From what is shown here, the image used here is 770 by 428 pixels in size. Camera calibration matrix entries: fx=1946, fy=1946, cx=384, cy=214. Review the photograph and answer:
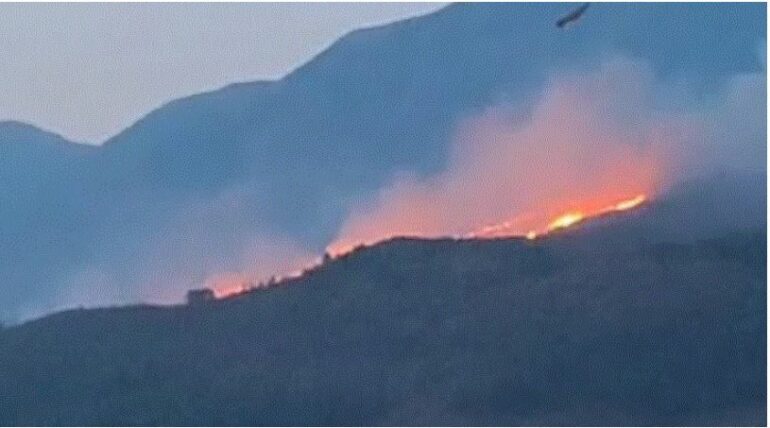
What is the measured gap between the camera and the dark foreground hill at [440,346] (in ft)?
78.3

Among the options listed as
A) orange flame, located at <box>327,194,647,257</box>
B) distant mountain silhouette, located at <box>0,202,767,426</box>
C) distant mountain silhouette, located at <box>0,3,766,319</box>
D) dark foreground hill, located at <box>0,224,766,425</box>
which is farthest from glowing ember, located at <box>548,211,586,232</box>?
distant mountain silhouette, located at <box>0,3,766,319</box>

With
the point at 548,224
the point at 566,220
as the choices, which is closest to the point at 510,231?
the point at 548,224

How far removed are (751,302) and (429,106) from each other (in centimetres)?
1882

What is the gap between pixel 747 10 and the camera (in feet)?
129

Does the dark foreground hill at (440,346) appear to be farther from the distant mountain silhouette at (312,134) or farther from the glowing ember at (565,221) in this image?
the distant mountain silhouette at (312,134)

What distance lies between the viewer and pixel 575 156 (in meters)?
36.3

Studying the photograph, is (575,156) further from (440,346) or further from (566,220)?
(440,346)

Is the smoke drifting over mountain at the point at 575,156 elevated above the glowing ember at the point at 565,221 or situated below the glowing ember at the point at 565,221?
above

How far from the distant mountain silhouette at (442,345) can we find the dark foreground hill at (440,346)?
0.03 metres

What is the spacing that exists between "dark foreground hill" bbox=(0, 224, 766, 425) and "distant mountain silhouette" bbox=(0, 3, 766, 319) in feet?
30.9

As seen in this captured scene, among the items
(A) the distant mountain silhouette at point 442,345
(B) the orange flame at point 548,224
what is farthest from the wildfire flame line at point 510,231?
(A) the distant mountain silhouette at point 442,345

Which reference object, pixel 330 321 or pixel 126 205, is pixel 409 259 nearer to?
pixel 330 321

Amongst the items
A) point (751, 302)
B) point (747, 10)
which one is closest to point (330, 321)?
point (751, 302)

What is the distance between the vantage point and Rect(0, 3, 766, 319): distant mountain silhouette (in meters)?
39.9
